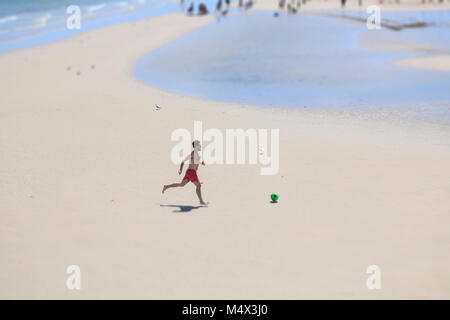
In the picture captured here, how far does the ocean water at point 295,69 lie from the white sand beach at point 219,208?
8.89ft

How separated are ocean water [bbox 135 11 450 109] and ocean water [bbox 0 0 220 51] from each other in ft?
37.6

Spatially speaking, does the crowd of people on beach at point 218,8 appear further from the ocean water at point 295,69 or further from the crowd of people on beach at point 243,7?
the ocean water at point 295,69

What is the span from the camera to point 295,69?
29.2 metres

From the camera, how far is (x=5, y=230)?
1023 cm

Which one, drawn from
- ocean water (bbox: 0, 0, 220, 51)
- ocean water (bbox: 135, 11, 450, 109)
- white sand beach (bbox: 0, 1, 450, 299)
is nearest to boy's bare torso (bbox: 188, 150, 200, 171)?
white sand beach (bbox: 0, 1, 450, 299)

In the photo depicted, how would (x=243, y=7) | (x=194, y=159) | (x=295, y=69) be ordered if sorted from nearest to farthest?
1. (x=194, y=159)
2. (x=295, y=69)
3. (x=243, y=7)

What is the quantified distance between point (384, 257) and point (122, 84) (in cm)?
1826

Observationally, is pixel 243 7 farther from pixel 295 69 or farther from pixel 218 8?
pixel 295 69

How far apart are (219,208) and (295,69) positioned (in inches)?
736

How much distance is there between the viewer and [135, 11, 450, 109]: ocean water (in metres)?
23.2

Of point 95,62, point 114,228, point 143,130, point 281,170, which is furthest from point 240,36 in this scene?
point 114,228

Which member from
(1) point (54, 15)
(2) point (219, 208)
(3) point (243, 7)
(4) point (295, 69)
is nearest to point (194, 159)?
(2) point (219, 208)

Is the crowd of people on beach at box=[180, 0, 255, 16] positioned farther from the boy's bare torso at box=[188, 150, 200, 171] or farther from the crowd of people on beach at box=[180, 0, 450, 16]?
the boy's bare torso at box=[188, 150, 200, 171]

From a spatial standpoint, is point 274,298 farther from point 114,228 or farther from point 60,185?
point 60,185
